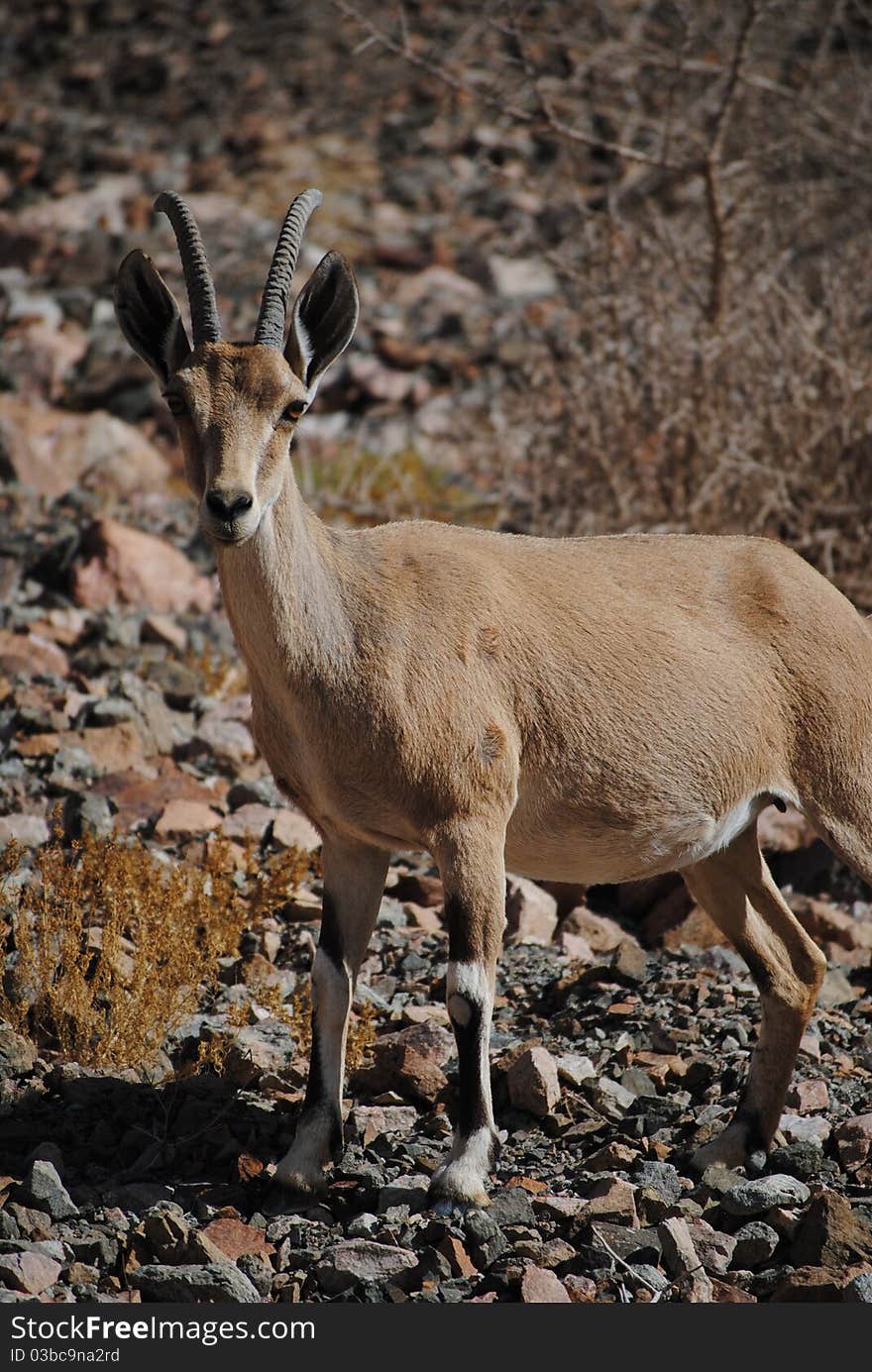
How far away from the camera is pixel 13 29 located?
23.8 metres

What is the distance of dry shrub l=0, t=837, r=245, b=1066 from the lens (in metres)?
5.99

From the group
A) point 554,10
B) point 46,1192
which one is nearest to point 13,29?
point 554,10

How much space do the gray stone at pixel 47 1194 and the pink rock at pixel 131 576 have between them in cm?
549

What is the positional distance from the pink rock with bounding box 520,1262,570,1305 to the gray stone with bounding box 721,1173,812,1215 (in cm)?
79

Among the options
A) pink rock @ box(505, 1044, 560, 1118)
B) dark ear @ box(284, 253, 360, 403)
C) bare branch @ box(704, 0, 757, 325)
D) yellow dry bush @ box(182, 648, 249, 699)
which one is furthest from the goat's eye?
bare branch @ box(704, 0, 757, 325)

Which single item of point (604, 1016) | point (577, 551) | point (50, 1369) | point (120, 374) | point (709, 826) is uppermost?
point (577, 551)

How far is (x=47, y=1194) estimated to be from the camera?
510cm

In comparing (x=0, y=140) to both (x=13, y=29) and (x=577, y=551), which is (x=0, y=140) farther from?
(x=577, y=551)

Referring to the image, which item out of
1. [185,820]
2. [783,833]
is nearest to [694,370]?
[783,833]

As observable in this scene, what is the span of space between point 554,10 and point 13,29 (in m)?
9.58

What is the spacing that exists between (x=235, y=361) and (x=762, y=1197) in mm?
3176

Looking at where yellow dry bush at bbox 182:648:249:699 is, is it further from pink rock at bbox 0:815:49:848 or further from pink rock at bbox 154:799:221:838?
pink rock at bbox 0:815:49:848

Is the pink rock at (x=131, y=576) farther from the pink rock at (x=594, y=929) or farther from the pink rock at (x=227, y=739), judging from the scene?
the pink rock at (x=594, y=929)

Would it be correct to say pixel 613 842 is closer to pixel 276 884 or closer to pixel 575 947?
A: pixel 575 947
